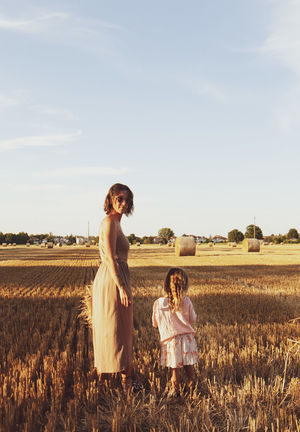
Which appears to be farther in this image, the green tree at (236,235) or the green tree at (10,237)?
the green tree at (236,235)

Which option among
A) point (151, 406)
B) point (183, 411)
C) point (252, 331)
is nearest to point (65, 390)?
point (151, 406)

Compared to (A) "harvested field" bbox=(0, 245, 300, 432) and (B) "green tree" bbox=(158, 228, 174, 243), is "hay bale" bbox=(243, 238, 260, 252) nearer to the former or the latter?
(A) "harvested field" bbox=(0, 245, 300, 432)

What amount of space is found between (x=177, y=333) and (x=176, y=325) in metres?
0.08

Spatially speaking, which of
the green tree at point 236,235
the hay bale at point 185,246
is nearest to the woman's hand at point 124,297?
the hay bale at point 185,246

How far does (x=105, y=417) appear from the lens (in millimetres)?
3660

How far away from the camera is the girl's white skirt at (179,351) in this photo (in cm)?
415

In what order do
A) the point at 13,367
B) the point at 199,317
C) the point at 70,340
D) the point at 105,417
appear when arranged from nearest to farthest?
the point at 105,417
the point at 13,367
the point at 70,340
the point at 199,317

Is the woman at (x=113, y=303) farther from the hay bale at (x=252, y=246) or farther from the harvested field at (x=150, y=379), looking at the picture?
the hay bale at (x=252, y=246)

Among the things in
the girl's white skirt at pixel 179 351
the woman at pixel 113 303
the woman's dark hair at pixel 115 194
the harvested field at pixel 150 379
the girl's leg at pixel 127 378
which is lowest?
the harvested field at pixel 150 379

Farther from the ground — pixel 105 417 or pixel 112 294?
pixel 112 294

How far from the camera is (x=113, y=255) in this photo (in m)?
4.00

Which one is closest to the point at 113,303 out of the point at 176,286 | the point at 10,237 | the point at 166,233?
the point at 176,286

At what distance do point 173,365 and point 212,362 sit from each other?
0.98 meters

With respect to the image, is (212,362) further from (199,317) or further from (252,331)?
(199,317)
